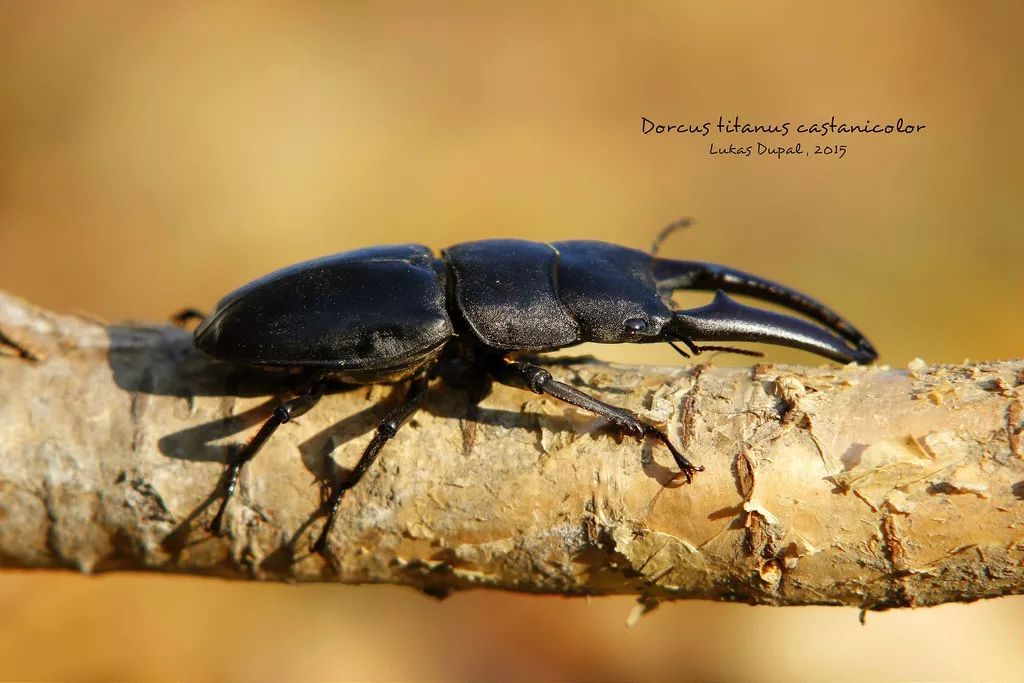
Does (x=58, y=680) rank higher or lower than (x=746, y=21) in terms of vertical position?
lower

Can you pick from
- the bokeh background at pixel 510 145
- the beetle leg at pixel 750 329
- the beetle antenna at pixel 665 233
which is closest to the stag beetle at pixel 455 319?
the beetle leg at pixel 750 329

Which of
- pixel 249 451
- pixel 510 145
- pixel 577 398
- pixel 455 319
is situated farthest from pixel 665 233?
pixel 510 145

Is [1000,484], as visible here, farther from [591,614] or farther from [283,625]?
[283,625]

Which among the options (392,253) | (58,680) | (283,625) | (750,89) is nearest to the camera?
(392,253)

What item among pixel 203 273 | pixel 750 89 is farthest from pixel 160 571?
pixel 750 89

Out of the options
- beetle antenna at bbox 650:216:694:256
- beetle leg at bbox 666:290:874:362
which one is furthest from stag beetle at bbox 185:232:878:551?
beetle antenna at bbox 650:216:694:256

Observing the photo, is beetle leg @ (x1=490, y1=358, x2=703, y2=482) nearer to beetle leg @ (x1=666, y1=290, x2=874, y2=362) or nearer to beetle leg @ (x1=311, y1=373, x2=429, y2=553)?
beetle leg @ (x1=311, y1=373, x2=429, y2=553)

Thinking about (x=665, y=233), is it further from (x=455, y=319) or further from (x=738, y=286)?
(x=455, y=319)
